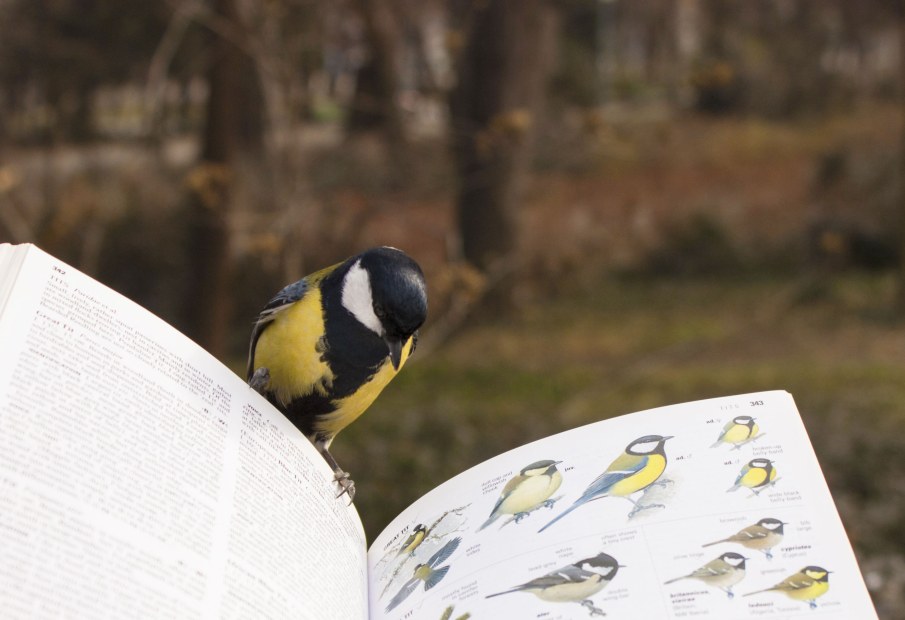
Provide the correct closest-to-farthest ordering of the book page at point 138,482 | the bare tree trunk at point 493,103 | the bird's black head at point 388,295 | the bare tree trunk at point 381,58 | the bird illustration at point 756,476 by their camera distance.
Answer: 1. the book page at point 138,482
2. the bird illustration at point 756,476
3. the bird's black head at point 388,295
4. the bare tree trunk at point 493,103
5. the bare tree trunk at point 381,58

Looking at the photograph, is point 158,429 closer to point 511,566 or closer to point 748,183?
point 511,566

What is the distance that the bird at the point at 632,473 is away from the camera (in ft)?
3.53

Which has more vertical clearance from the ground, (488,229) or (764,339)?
(488,229)

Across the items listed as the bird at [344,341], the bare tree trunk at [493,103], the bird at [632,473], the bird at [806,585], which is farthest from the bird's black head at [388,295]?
the bare tree trunk at [493,103]

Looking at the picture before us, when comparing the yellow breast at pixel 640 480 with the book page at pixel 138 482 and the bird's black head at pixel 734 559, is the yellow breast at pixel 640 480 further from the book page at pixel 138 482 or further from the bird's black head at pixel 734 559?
the book page at pixel 138 482

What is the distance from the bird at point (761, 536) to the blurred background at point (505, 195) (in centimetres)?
168

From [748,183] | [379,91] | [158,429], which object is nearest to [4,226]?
[379,91]

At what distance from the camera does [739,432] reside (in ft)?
3.66

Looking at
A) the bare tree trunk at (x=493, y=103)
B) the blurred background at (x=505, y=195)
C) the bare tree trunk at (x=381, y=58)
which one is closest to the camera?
the blurred background at (x=505, y=195)

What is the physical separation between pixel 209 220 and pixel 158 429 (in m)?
2.74

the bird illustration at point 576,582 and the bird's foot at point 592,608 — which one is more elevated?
the bird illustration at point 576,582

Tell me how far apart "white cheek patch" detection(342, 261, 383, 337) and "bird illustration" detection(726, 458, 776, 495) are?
0.53m

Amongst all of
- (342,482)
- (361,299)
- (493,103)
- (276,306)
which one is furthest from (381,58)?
(342,482)

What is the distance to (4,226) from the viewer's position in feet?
14.4
